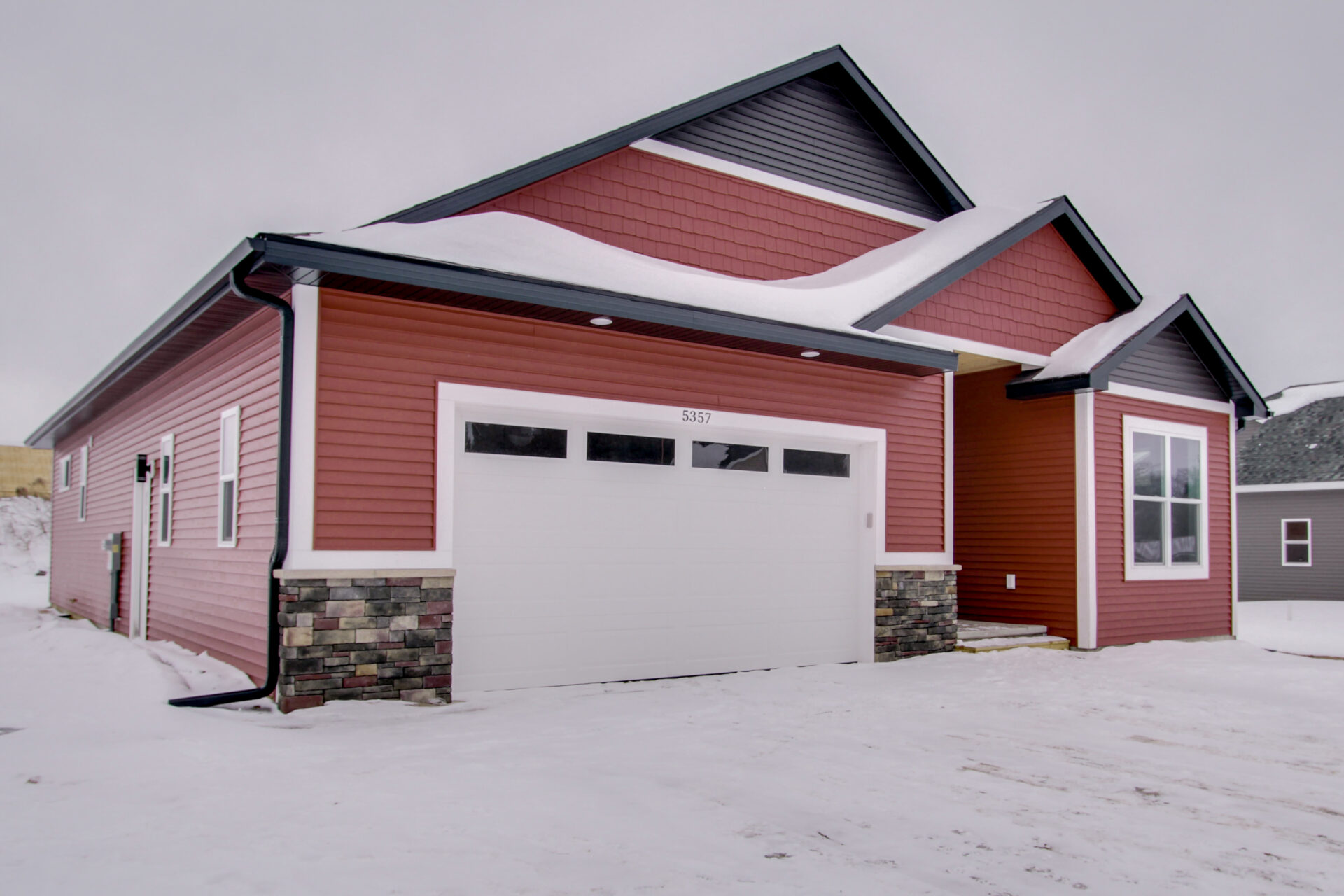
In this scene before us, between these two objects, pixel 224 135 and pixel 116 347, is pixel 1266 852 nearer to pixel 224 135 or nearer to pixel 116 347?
pixel 116 347

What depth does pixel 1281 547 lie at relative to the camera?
21.6 meters

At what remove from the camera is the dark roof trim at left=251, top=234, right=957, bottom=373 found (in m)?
6.12

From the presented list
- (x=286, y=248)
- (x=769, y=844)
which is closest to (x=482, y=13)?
(x=286, y=248)

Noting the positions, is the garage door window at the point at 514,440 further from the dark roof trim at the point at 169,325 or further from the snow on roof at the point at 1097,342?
the snow on roof at the point at 1097,342

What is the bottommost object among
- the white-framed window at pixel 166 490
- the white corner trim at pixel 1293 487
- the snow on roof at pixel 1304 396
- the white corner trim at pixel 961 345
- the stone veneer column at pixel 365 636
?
the stone veneer column at pixel 365 636

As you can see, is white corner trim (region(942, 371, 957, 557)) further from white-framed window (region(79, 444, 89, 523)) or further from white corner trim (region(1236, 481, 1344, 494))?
white corner trim (region(1236, 481, 1344, 494))

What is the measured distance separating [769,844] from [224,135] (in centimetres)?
5118

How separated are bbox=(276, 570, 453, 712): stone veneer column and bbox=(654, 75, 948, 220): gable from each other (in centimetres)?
532

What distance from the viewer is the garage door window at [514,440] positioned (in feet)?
24.5

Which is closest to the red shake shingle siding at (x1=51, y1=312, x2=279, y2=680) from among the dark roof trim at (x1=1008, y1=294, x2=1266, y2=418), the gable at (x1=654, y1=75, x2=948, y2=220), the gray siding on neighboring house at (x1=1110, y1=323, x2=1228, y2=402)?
the gable at (x1=654, y1=75, x2=948, y2=220)

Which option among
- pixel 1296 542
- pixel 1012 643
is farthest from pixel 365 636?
pixel 1296 542

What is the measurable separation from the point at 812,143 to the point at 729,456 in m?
4.23

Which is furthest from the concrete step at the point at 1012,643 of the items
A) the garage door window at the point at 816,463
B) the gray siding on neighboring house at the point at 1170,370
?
the gray siding on neighboring house at the point at 1170,370

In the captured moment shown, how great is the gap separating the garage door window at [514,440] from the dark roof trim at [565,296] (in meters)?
1.15
